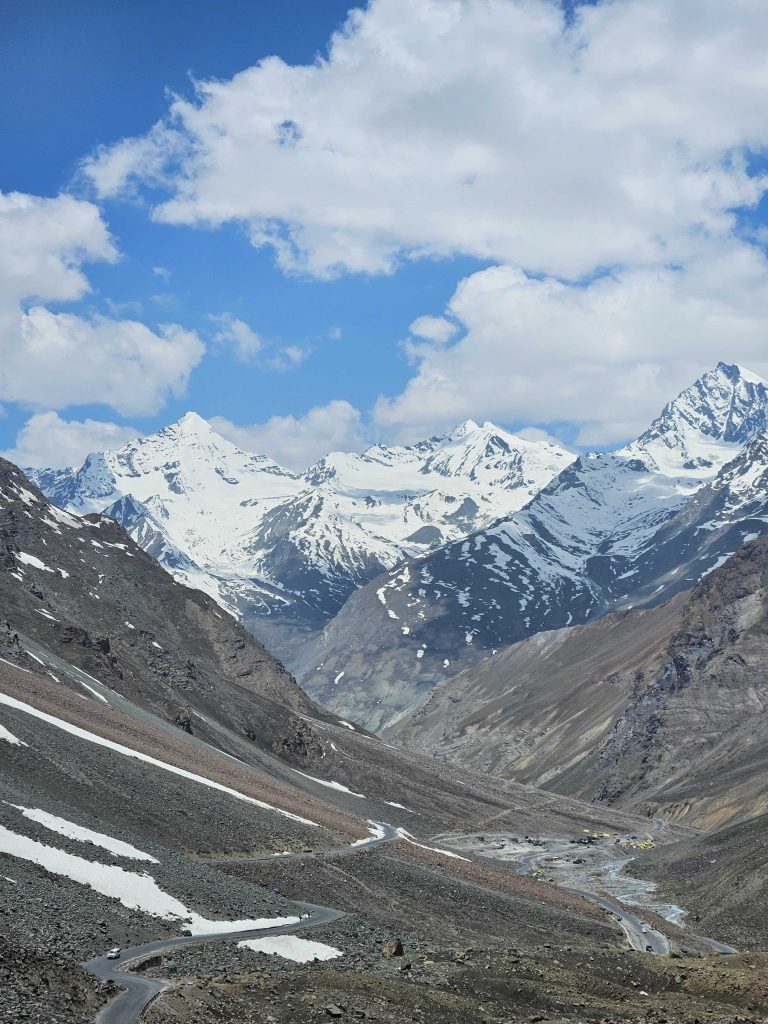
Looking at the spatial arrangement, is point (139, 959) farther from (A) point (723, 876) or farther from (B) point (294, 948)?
(A) point (723, 876)

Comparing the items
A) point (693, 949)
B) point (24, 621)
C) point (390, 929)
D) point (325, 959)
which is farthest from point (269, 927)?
point (24, 621)

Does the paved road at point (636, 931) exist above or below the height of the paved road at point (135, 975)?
above

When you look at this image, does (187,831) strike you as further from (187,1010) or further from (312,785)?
(312,785)

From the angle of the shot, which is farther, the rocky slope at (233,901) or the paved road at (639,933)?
the paved road at (639,933)

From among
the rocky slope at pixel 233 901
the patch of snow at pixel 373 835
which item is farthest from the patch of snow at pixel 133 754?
the patch of snow at pixel 373 835

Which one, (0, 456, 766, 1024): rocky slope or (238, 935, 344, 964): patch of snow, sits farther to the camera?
(238, 935, 344, 964): patch of snow

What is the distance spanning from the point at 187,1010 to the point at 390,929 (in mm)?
36237

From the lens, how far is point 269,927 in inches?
2557

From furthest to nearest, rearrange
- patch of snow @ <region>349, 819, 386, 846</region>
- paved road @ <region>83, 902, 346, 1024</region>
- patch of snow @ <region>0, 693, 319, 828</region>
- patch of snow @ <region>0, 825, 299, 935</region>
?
patch of snow @ <region>349, 819, 386, 846</region> < patch of snow @ <region>0, 693, 319, 828</region> < patch of snow @ <region>0, 825, 299, 935</region> < paved road @ <region>83, 902, 346, 1024</region>

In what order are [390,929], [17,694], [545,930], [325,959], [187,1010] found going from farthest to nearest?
[17,694] → [545,930] → [390,929] → [325,959] → [187,1010]

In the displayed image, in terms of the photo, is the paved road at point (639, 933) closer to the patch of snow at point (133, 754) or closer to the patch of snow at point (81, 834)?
the patch of snow at point (133, 754)

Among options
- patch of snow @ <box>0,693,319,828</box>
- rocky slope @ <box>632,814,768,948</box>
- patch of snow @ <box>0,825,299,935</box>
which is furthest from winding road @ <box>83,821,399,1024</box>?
rocky slope @ <box>632,814,768,948</box>

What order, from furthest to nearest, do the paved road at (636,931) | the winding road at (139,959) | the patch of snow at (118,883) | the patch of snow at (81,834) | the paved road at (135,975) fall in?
the paved road at (636,931) → the patch of snow at (81,834) → the patch of snow at (118,883) → the winding road at (139,959) → the paved road at (135,975)

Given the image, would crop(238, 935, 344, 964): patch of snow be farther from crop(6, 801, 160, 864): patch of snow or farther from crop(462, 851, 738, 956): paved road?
crop(462, 851, 738, 956): paved road
